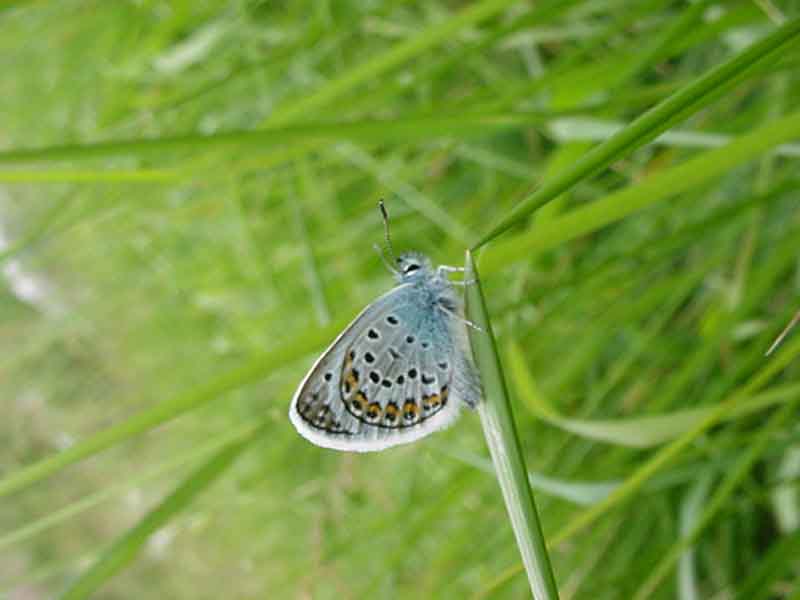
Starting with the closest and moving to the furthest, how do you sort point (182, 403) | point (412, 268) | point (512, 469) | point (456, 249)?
point (512, 469) < point (182, 403) < point (412, 268) < point (456, 249)

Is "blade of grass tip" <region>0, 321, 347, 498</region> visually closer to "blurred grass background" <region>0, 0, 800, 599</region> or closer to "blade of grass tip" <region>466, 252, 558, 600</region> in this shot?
"blurred grass background" <region>0, 0, 800, 599</region>

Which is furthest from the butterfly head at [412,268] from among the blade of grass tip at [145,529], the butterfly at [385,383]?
the blade of grass tip at [145,529]

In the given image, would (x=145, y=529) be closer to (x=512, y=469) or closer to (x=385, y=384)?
(x=385, y=384)

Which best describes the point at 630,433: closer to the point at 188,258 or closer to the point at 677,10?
the point at 677,10

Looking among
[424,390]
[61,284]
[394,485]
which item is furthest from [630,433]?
[61,284]

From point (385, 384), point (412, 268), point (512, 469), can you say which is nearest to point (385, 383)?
point (385, 384)

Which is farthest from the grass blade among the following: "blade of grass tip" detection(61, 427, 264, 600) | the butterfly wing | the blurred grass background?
"blade of grass tip" detection(61, 427, 264, 600)
